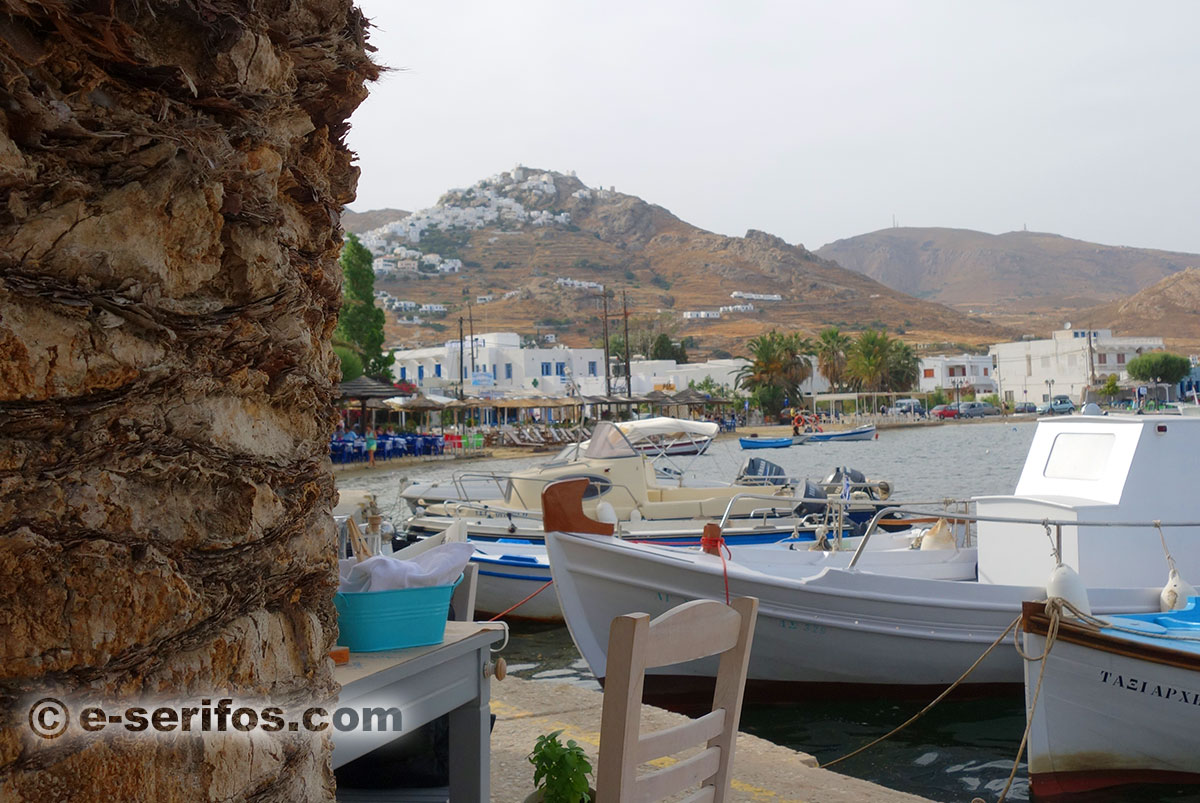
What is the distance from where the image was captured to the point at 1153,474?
7770 mm

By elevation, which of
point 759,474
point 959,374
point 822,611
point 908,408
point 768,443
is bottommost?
point 768,443

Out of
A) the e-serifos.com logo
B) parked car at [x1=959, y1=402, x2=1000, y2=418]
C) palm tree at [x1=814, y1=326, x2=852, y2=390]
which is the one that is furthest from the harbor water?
palm tree at [x1=814, y1=326, x2=852, y2=390]

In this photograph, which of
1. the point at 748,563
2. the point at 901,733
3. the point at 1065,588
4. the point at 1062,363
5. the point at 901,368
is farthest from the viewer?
the point at 901,368

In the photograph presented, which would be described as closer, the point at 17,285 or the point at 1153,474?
the point at 17,285

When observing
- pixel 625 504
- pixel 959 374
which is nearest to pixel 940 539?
pixel 625 504

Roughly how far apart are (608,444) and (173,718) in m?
14.2

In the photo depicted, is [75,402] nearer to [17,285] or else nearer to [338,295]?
[17,285]

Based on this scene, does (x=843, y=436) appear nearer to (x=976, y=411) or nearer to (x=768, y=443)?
(x=768, y=443)

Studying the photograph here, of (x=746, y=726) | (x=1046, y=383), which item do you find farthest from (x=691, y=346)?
(x=746, y=726)

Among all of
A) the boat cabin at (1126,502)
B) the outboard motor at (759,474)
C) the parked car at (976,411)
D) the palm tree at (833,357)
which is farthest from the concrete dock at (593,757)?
the palm tree at (833,357)

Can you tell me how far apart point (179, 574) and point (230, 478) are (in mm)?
185

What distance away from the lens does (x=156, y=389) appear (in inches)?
59.1

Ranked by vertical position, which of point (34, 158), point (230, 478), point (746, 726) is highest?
point (34, 158)

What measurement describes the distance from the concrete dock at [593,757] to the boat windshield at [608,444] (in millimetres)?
9120
